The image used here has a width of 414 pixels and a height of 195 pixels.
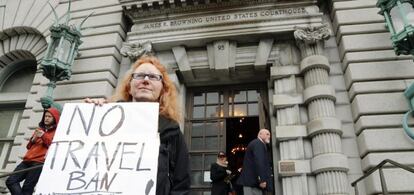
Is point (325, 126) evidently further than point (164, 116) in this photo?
Yes

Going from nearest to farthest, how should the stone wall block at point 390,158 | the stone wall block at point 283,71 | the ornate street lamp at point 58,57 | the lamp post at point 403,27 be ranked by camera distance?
the stone wall block at point 390,158 < the lamp post at point 403,27 < the ornate street lamp at point 58,57 < the stone wall block at point 283,71

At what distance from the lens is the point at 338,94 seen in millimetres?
8289

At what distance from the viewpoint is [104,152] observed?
2.57 meters

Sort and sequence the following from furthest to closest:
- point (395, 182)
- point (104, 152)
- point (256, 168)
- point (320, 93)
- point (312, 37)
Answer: point (312, 37)
point (320, 93)
point (256, 168)
point (395, 182)
point (104, 152)

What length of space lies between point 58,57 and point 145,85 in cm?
705

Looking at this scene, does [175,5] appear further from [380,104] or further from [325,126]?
[380,104]

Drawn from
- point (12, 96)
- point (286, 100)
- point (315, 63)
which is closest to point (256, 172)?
A: point (286, 100)

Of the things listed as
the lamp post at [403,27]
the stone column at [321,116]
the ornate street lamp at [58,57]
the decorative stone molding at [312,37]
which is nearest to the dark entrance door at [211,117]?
the stone column at [321,116]

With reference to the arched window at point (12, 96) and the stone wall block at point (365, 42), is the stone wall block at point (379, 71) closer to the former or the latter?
the stone wall block at point (365, 42)

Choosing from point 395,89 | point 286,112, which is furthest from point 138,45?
point 395,89

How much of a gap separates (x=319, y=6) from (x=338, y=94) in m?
3.22

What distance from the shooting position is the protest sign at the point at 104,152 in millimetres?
2377

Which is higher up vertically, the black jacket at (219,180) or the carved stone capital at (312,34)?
the carved stone capital at (312,34)

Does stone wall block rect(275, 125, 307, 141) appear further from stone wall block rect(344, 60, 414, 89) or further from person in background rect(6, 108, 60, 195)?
person in background rect(6, 108, 60, 195)
